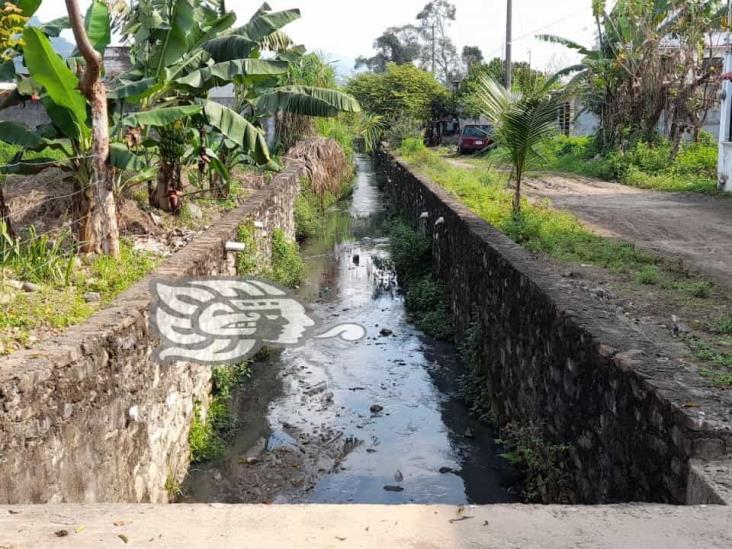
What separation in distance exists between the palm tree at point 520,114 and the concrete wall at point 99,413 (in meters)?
4.93

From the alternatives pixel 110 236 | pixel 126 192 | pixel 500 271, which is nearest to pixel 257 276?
pixel 126 192

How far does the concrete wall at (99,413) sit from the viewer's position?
3699 mm

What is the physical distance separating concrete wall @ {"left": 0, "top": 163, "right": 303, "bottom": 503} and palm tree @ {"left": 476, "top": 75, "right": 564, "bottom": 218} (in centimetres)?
493

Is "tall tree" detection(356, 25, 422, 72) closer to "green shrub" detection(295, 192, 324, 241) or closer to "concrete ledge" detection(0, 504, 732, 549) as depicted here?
"green shrub" detection(295, 192, 324, 241)

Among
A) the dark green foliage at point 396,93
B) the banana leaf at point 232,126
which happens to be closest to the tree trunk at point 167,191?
the banana leaf at point 232,126

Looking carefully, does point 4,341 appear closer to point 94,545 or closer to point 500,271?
point 94,545

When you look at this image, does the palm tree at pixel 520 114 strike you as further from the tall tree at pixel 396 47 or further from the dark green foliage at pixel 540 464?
the tall tree at pixel 396 47

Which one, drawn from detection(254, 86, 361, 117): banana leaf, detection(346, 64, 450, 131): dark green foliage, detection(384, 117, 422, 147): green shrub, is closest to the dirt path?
detection(254, 86, 361, 117): banana leaf

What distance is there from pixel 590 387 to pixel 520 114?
5755 millimetres

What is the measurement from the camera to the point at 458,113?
133 ft

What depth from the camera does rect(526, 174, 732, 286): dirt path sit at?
894 centimetres

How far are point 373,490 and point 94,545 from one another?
11.7 feet

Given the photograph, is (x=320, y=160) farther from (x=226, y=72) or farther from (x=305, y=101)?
(x=226, y=72)

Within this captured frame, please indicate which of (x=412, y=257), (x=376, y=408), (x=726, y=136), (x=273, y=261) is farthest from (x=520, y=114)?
(x=726, y=136)
